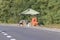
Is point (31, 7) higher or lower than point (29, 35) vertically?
higher

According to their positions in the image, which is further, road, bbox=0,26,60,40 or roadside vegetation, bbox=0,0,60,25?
roadside vegetation, bbox=0,0,60,25

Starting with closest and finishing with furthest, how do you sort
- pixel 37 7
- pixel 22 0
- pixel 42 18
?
pixel 42 18 < pixel 37 7 < pixel 22 0

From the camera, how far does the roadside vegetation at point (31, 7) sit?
37750 mm

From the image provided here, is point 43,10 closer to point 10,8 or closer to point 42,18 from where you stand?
point 42,18

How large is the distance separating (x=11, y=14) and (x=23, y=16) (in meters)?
3.38

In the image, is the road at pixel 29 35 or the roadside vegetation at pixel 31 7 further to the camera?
the roadside vegetation at pixel 31 7

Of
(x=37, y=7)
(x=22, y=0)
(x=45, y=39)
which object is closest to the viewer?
(x=45, y=39)

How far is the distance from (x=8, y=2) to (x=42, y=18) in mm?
10586

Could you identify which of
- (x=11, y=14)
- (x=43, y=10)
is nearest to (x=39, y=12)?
(x=43, y=10)

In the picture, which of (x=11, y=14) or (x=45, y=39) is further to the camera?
(x=11, y=14)

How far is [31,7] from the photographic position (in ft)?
151

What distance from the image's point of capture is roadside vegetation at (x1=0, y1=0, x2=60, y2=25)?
3775cm

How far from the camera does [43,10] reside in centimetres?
4262

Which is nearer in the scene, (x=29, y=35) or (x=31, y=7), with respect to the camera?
(x=29, y=35)
